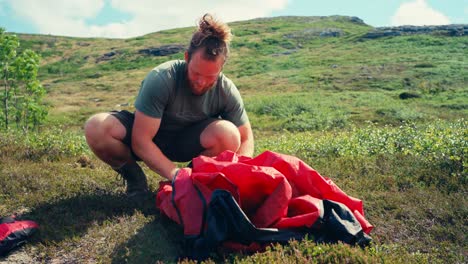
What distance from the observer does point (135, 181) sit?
17.7ft

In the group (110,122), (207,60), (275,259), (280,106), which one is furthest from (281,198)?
(280,106)

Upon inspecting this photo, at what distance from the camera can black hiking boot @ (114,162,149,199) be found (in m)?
5.33

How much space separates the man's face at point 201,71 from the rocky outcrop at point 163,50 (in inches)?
2374

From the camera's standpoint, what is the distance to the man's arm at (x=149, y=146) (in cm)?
464

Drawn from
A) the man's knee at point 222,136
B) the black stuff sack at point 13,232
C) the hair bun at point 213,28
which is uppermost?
the hair bun at point 213,28

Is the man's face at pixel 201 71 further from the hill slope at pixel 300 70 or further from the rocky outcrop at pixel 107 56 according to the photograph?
the rocky outcrop at pixel 107 56

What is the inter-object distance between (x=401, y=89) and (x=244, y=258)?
2590cm

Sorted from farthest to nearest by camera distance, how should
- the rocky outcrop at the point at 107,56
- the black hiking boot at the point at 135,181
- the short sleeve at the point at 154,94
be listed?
the rocky outcrop at the point at 107,56 < the black hiking boot at the point at 135,181 < the short sleeve at the point at 154,94

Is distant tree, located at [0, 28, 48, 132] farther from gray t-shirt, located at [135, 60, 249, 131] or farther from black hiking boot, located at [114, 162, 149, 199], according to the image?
gray t-shirt, located at [135, 60, 249, 131]

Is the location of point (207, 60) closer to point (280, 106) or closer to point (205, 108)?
point (205, 108)

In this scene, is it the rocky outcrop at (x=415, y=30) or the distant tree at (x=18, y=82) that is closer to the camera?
the distant tree at (x=18, y=82)

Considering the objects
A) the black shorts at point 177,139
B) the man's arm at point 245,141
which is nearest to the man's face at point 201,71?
the black shorts at point 177,139

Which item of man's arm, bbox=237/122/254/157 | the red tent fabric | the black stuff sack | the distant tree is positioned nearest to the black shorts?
man's arm, bbox=237/122/254/157

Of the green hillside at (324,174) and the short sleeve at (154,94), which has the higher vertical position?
the short sleeve at (154,94)
